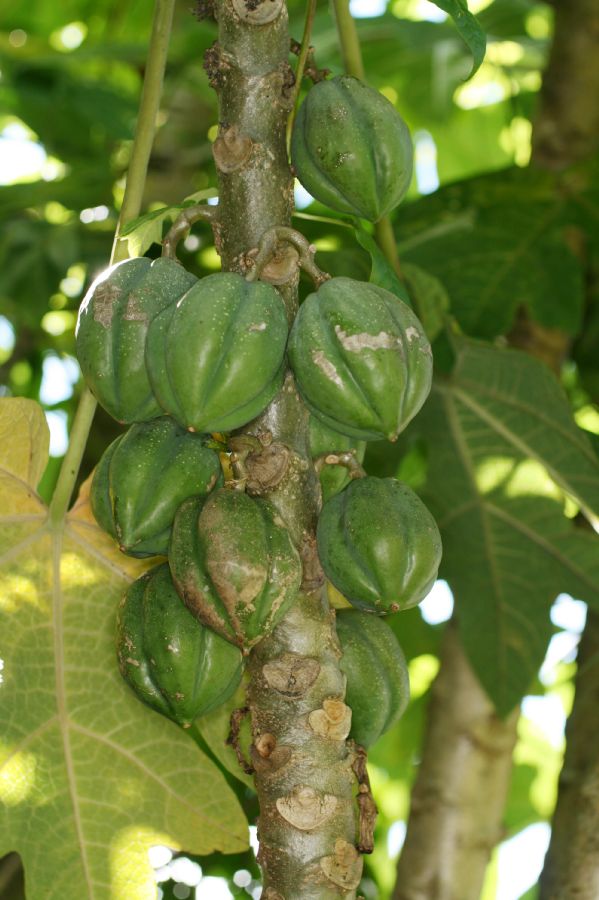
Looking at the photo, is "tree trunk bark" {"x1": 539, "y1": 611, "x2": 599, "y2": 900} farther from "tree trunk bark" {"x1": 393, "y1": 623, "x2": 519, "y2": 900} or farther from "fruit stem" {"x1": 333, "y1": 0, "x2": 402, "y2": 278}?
"fruit stem" {"x1": 333, "y1": 0, "x2": 402, "y2": 278}

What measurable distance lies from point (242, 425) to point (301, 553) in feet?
0.54

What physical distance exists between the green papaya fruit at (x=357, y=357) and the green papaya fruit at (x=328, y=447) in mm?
106

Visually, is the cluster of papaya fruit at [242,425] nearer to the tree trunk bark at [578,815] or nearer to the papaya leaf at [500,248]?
the tree trunk bark at [578,815]

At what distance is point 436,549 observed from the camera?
→ 4.45 ft

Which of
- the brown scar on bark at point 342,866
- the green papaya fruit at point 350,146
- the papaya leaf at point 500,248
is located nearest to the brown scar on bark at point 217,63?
the green papaya fruit at point 350,146

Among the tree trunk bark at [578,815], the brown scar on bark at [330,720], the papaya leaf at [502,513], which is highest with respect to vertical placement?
the brown scar on bark at [330,720]

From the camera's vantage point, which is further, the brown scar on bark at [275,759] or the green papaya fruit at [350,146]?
the green papaya fruit at [350,146]

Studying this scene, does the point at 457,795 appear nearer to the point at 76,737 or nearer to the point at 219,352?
the point at 76,737

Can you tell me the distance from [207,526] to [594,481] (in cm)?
107

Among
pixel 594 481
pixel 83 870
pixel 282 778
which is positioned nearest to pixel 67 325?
pixel 594 481

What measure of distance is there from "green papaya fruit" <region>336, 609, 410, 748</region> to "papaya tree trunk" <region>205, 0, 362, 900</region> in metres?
0.05

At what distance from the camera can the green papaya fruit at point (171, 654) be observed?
1.30m

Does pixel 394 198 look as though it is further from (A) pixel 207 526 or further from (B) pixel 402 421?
(A) pixel 207 526

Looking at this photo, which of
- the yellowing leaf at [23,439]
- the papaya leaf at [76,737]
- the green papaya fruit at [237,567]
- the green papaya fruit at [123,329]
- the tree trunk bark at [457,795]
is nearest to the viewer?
the green papaya fruit at [237,567]
